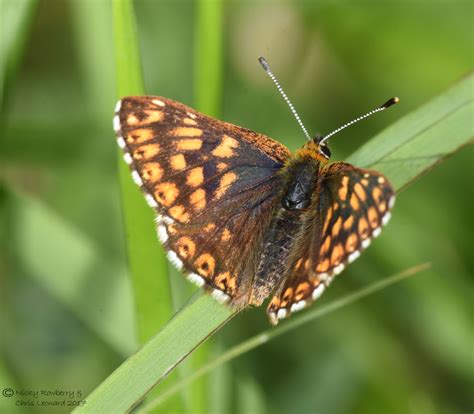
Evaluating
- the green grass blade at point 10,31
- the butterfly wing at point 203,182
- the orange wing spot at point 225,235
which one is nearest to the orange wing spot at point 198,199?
the butterfly wing at point 203,182

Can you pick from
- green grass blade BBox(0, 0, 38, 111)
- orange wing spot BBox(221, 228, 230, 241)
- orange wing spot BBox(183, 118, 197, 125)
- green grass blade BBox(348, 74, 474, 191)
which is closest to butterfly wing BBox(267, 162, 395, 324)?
green grass blade BBox(348, 74, 474, 191)

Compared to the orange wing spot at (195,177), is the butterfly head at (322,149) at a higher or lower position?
lower

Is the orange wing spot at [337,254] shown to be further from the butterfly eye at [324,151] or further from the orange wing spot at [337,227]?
the butterfly eye at [324,151]

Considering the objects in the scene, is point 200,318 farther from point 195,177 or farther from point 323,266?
point 195,177

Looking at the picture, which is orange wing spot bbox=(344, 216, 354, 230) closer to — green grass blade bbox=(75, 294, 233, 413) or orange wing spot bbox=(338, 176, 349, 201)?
orange wing spot bbox=(338, 176, 349, 201)

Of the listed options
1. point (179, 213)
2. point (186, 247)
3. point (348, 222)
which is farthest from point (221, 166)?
point (348, 222)

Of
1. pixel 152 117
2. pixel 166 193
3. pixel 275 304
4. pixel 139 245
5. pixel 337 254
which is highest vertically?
pixel 152 117
